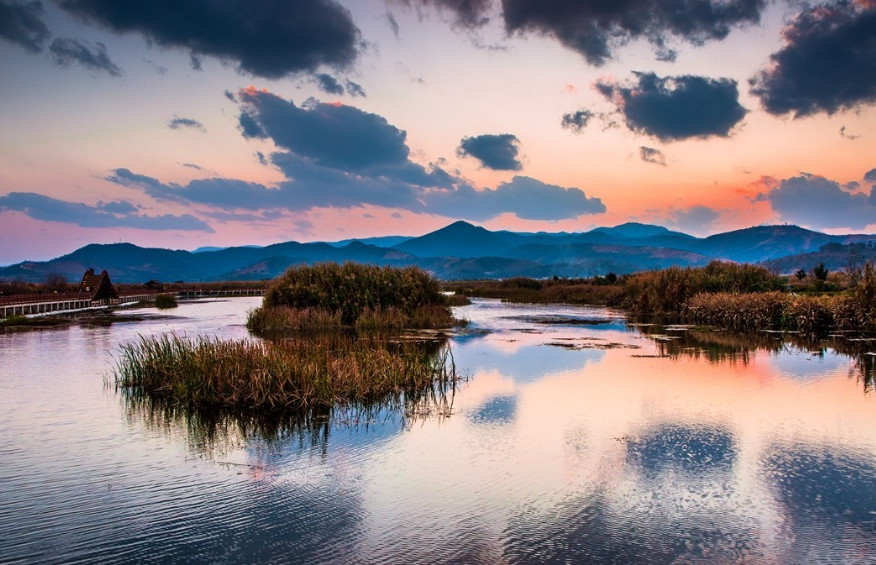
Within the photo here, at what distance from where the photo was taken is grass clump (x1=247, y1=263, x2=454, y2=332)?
117ft

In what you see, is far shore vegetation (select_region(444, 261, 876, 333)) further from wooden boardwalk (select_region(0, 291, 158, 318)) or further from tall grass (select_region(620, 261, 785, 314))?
wooden boardwalk (select_region(0, 291, 158, 318))

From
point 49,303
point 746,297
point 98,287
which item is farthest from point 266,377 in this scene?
point 98,287

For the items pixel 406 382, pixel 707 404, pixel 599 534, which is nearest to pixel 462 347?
pixel 406 382

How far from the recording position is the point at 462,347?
93.6 feet

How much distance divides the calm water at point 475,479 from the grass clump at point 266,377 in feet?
3.84

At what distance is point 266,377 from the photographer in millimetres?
15734

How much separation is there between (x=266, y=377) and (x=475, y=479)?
7446 millimetres

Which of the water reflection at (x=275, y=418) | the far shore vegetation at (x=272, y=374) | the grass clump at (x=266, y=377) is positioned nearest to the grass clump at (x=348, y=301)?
the far shore vegetation at (x=272, y=374)

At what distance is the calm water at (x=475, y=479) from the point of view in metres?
7.69

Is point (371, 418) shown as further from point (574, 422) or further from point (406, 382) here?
point (574, 422)

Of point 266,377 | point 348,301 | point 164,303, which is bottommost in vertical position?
point 266,377

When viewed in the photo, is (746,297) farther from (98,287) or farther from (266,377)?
(98,287)

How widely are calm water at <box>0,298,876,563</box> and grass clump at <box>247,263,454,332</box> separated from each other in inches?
661

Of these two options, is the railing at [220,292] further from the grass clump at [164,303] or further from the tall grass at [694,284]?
the tall grass at [694,284]
